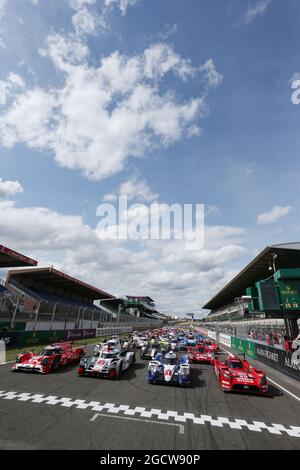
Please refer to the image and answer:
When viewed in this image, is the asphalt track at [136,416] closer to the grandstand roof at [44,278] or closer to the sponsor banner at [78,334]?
the sponsor banner at [78,334]

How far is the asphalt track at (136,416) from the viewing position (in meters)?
4.80

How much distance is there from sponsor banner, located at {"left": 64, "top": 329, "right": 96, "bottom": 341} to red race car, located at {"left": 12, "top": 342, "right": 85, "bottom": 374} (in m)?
13.4

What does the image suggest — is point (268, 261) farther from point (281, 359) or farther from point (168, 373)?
point (168, 373)

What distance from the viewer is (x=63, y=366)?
41.6 ft

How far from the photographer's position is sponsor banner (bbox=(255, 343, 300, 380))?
1210 centimetres

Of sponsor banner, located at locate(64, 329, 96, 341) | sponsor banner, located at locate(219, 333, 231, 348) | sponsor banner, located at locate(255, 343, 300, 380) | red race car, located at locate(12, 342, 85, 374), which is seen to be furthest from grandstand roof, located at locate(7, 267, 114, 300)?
sponsor banner, located at locate(255, 343, 300, 380)

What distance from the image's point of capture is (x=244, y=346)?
21.2 metres

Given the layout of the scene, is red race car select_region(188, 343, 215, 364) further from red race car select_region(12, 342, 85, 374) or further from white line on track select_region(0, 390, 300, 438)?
white line on track select_region(0, 390, 300, 438)

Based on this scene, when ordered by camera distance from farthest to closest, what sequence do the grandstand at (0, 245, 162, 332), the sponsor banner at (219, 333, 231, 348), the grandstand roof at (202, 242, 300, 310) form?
the sponsor banner at (219, 333, 231, 348)
the grandstand roof at (202, 242, 300, 310)
the grandstand at (0, 245, 162, 332)

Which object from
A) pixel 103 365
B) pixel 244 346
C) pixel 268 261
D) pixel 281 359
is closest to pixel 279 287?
pixel 268 261

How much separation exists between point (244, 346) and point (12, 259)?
24.9 m

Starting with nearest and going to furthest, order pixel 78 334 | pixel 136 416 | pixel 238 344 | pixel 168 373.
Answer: pixel 136 416 < pixel 168 373 < pixel 238 344 < pixel 78 334

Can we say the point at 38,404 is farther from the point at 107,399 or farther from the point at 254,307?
the point at 254,307
